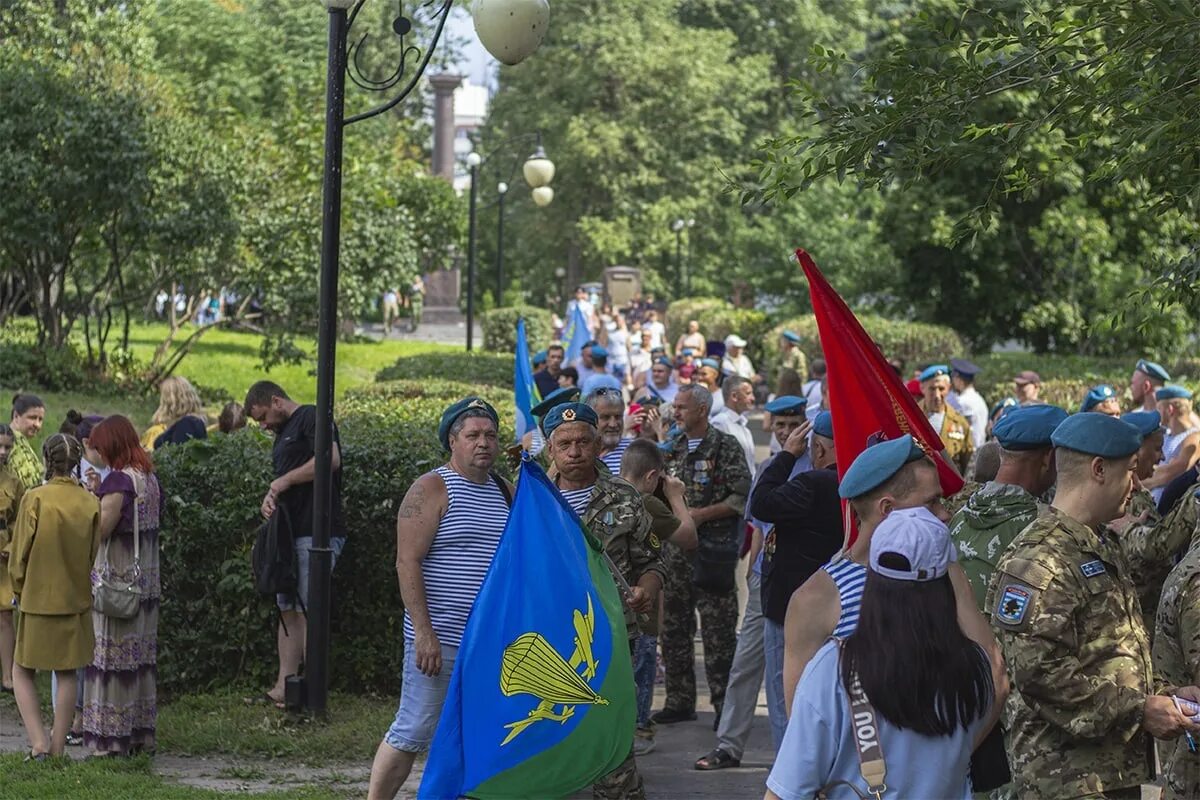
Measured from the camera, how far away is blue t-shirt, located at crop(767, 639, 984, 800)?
3887mm

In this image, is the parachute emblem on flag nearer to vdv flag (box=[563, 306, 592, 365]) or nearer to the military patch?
the military patch

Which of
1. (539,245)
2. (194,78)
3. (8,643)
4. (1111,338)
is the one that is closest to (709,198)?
(539,245)

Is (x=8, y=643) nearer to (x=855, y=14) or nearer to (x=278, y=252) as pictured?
(x=278, y=252)

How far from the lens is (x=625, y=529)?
7.35 metres

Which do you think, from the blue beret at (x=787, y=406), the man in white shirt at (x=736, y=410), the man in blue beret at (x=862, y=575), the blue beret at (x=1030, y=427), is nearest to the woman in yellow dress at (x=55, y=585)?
the blue beret at (x=787, y=406)

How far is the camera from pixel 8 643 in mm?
10109

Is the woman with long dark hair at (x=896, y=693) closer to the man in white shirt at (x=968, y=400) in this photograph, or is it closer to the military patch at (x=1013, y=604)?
the military patch at (x=1013, y=604)

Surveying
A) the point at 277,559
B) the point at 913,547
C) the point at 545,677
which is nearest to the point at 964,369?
the point at 277,559

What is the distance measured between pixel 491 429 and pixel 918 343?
68.1 ft

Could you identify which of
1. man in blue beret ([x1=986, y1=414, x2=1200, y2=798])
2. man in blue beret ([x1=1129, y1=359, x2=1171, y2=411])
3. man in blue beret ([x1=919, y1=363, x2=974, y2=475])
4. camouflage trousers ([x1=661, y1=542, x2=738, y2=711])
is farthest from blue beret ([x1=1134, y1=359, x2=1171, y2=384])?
man in blue beret ([x1=986, y1=414, x2=1200, y2=798])

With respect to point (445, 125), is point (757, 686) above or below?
below

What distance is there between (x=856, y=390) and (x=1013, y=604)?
187cm

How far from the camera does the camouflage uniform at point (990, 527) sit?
232 inches

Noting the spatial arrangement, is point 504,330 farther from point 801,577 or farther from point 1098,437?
point 1098,437
